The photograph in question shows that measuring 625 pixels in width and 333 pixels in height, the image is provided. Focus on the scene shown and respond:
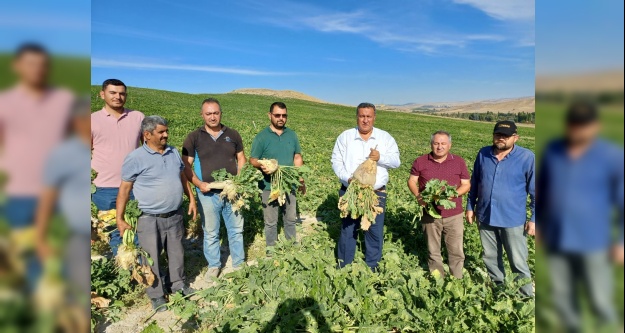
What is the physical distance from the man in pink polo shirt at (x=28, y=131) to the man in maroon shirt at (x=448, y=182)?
4738 millimetres

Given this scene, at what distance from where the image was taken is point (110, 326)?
14.3 ft

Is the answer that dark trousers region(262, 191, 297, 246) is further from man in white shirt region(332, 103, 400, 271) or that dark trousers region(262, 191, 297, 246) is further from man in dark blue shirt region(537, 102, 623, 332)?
man in dark blue shirt region(537, 102, 623, 332)

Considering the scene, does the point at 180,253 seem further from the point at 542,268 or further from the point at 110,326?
the point at 542,268

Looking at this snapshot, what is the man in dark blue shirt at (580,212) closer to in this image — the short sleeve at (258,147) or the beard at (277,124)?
the beard at (277,124)

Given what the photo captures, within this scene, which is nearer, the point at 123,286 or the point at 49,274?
the point at 49,274

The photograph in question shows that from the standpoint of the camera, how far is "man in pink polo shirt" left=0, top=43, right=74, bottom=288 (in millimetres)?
513

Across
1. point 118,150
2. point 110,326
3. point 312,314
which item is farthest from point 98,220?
point 312,314

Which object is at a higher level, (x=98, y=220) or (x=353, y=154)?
(x=353, y=154)

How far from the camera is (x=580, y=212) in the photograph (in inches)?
20.0

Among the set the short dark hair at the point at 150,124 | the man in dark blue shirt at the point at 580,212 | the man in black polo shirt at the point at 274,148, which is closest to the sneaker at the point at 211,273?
the man in black polo shirt at the point at 274,148

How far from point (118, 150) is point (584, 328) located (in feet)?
17.1

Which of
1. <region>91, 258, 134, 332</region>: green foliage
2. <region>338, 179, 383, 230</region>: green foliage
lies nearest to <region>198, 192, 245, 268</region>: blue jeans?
<region>91, 258, 134, 332</region>: green foliage

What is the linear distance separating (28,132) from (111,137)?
15.5ft

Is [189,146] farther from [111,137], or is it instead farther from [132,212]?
[132,212]
